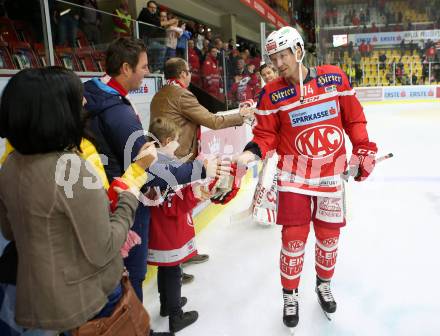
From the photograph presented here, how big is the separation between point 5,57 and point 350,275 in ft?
7.74

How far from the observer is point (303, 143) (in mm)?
1881

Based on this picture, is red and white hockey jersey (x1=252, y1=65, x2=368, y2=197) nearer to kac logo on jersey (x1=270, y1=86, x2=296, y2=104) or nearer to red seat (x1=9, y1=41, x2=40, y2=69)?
kac logo on jersey (x1=270, y1=86, x2=296, y2=104)

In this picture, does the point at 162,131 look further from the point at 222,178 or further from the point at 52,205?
the point at 52,205

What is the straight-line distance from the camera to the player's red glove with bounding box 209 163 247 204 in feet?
5.17

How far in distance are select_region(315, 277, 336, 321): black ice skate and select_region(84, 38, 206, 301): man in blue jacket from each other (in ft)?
3.01

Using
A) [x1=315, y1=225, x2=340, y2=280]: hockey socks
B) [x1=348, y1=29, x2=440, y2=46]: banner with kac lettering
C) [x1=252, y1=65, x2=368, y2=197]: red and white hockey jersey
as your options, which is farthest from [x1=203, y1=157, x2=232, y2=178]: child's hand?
[x1=348, y1=29, x2=440, y2=46]: banner with kac lettering

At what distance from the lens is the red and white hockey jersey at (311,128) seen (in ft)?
6.06

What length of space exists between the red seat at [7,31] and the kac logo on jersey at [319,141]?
2.02 m

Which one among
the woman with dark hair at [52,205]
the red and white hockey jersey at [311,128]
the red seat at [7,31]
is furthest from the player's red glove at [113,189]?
the red seat at [7,31]

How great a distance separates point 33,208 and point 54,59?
203 centimetres

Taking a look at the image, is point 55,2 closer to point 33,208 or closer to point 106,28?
point 106,28

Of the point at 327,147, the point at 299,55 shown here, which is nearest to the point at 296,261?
the point at 327,147

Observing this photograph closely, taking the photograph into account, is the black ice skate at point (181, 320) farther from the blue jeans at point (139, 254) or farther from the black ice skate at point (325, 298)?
the black ice skate at point (325, 298)

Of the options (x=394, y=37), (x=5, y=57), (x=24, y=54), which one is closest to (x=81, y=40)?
(x=24, y=54)
